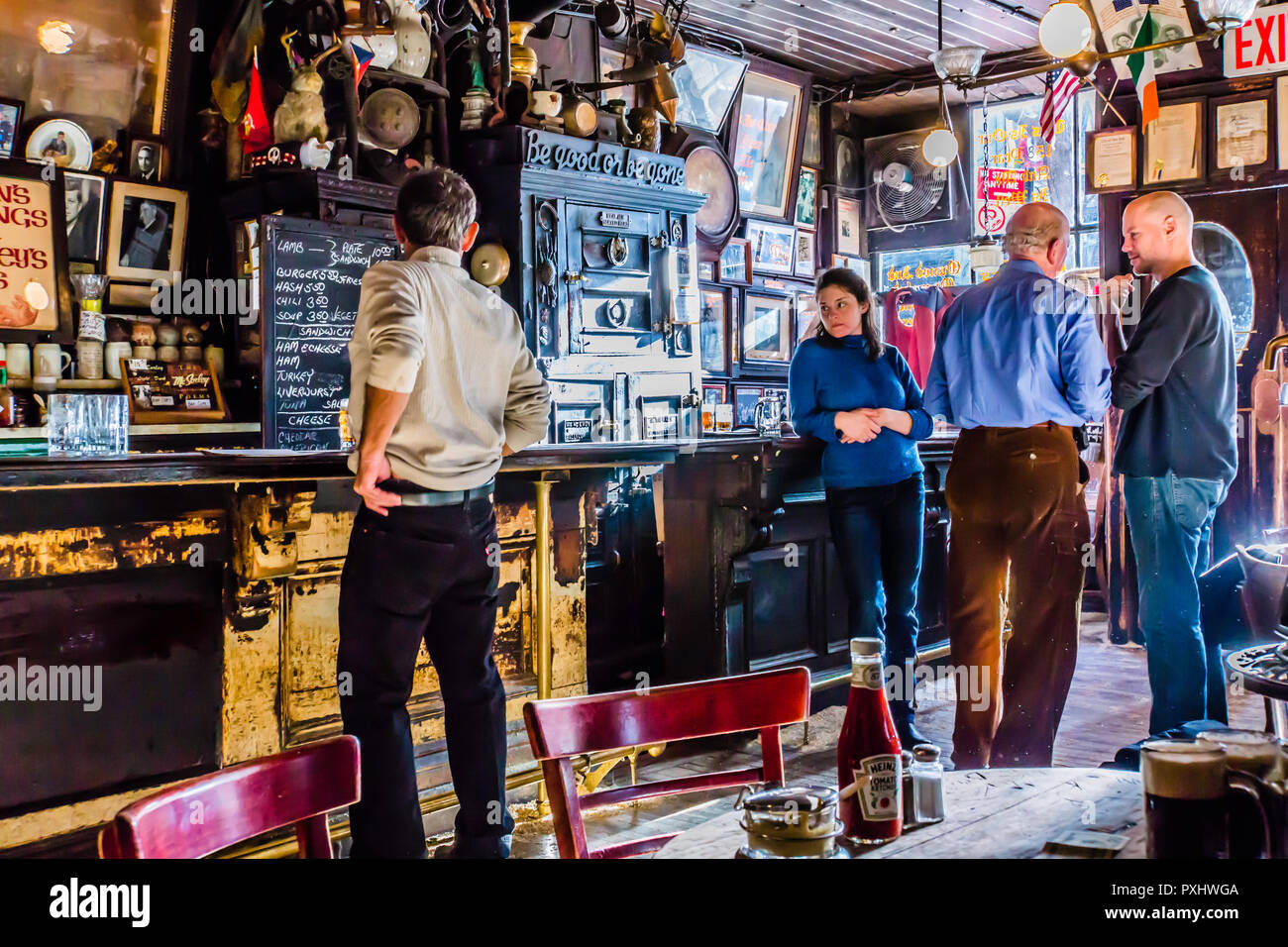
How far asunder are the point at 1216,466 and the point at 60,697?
3.24 m

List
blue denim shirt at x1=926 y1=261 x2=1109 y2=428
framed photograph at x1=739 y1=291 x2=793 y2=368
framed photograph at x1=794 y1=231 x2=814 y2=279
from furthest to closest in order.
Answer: framed photograph at x1=794 y1=231 x2=814 y2=279, framed photograph at x1=739 y1=291 x2=793 y2=368, blue denim shirt at x1=926 y1=261 x2=1109 y2=428

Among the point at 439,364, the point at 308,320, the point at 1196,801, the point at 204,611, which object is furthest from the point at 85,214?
the point at 1196,801

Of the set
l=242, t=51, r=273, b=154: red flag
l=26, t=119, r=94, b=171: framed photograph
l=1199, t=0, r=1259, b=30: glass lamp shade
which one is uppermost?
l=1199, t=0, r=1259, b=30: glass lamp shade

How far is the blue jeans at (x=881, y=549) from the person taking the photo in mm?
3930

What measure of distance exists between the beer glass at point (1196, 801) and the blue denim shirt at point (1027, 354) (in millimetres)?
2444

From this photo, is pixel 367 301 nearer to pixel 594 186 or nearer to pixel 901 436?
pixel 901 436

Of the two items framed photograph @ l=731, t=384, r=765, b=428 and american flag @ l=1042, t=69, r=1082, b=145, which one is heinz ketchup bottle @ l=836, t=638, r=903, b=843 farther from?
framed photograph @ l=731, t=384, r=765, b=428

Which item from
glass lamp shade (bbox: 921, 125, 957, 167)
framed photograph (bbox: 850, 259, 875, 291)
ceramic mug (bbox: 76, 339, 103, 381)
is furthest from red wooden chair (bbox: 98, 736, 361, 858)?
framed photograph (bbox: 850, 259, 875, 291)

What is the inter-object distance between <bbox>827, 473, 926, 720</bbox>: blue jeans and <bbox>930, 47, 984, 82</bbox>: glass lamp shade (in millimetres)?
3311

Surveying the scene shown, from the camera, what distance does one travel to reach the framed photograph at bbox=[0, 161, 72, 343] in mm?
4285

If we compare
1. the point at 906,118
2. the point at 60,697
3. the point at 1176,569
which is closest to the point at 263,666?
the point at 60,697

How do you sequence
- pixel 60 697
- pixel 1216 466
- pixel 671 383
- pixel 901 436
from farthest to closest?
pixel 671 383, pixel 901 436, pixel 1216 466, pixel 60 697

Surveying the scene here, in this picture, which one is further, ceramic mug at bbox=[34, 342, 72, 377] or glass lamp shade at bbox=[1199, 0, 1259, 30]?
glass lamp shade at bbox=[1199, 0, 1259, 30]
